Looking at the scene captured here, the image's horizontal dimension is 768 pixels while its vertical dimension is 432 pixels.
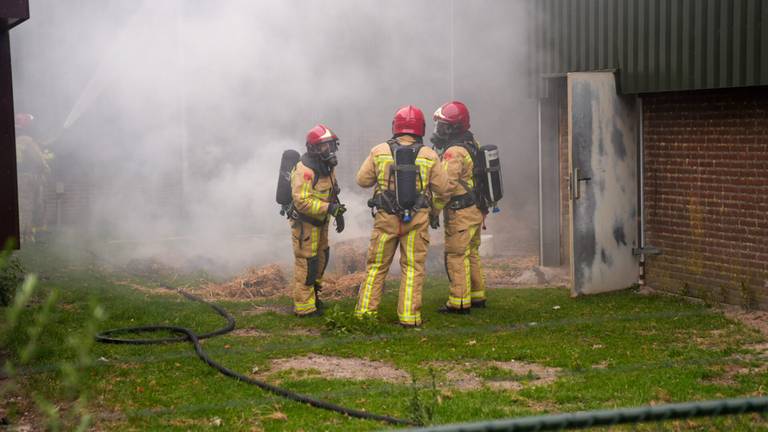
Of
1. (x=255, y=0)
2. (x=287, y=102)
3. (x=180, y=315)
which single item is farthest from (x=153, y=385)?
(x=287, y=102)

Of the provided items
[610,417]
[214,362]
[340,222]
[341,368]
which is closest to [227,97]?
[340,222]

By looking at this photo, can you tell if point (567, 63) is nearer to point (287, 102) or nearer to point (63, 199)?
point (287, 102)

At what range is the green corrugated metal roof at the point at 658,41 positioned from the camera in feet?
26.9

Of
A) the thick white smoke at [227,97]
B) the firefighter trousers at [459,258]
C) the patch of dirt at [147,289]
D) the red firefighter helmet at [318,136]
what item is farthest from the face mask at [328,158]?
the thick white smoke at [227,97]

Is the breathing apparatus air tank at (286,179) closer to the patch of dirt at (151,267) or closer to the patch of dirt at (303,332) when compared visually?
the patch of dirt at (303,332)

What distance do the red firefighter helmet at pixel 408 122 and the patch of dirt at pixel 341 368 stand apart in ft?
7.17

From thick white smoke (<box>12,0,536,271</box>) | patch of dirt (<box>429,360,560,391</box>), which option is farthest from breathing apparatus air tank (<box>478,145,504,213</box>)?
thick white smoke (<box>12,0,536,271</box>)

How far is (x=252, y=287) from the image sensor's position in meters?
10.4

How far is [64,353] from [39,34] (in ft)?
37.9

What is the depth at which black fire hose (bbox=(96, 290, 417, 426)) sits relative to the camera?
18.1 ft

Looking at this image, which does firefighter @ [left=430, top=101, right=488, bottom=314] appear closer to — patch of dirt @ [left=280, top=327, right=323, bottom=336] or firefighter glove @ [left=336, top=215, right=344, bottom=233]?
firefighter glove @ [left=336, top=215, right=344, bottom=233]

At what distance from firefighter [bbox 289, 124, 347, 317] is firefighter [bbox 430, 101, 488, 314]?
3.27ft

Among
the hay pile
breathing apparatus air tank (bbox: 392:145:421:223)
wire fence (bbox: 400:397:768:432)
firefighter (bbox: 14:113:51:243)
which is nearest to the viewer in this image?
wire fence (bbox: 400:397:768:432)

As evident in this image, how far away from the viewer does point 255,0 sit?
15.0 meters
